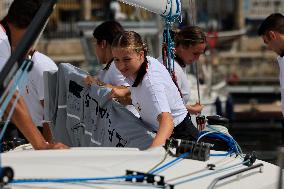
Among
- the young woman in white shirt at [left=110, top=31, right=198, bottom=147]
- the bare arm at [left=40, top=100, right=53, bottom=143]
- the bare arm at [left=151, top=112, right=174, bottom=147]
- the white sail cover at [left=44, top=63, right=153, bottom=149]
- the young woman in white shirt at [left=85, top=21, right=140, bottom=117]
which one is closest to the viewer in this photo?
the bare arm at [left=151, top=112, right=174, bottom=147]

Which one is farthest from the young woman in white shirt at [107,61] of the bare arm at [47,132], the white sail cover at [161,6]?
the bare arm at [47,132]

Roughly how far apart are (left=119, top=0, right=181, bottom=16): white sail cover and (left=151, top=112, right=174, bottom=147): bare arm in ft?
3.87

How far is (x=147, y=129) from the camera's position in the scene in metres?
5.17

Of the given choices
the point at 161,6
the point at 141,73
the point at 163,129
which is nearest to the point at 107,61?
the point at 161,6

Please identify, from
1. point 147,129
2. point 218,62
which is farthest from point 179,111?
point 218,62

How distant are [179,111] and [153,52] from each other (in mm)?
15428

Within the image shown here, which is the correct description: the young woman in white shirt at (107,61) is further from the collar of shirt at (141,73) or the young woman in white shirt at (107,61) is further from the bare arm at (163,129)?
the bare arm at (163,129)

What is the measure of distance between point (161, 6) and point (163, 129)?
1545 mm

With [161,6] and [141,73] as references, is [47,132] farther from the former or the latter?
[141,73]

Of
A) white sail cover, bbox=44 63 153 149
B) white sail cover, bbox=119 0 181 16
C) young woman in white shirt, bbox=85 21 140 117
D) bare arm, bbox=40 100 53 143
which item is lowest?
bare arm, bbox=40 100 53 143

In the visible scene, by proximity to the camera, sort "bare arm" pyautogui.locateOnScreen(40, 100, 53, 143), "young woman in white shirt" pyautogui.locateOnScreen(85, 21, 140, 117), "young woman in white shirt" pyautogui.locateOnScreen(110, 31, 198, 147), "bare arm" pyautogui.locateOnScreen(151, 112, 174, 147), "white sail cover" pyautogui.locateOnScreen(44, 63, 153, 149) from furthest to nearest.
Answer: "bare arm" pyautogui.locateOnScreen(40, 100, 53, 143)
"young woman in white shirt" pyautogui.locateOnScreen(85, 21, 140, 117)
"white sail cover" pyautogui.locateOnScreen(44, 63, 153, 149)
"young woman in white shirt" pyautogui.locateOnScreen(110, 31, 198, 147)
"bare arm" pyautogui.locateOnScreen(151, 112, 174, 147)

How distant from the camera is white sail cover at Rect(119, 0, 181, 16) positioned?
232 inches

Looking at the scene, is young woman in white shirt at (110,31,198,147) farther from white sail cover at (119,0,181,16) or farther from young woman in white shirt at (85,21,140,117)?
white sail cover at (119,0,181,16)

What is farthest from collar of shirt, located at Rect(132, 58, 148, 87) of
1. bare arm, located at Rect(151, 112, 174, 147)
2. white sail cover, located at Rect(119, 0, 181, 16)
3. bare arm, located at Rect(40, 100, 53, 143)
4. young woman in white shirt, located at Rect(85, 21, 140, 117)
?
bare arm, located at Rect(40, 100, 53, 143)
